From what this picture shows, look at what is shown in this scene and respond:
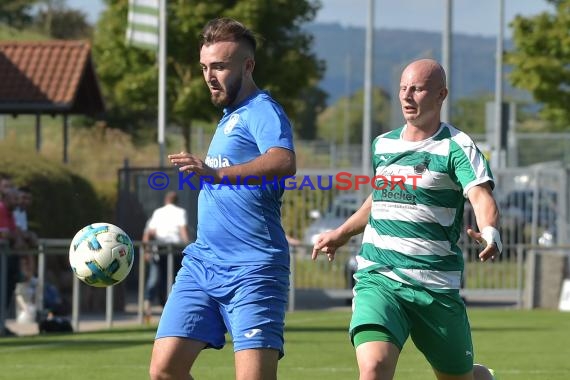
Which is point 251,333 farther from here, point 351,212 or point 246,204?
point 351,212

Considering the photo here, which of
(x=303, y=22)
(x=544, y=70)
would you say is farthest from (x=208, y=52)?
(x=303, y=22)

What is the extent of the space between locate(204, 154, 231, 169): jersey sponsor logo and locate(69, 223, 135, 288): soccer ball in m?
1.47

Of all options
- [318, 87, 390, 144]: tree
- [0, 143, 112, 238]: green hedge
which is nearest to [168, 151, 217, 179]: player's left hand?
[0, 143, 112, 238]: green hedge

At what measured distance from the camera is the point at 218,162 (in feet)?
24.7

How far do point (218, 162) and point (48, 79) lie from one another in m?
23.4

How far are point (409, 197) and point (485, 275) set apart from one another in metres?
18.7

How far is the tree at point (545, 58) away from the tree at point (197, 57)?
17.7 feet

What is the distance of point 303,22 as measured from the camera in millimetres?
37656

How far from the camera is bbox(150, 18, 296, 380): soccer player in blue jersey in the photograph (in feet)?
23.8

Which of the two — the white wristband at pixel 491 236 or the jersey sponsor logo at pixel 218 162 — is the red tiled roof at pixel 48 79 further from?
the white wristband at pixel 491 236

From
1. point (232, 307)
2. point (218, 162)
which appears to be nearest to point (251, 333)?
point (232, 307)

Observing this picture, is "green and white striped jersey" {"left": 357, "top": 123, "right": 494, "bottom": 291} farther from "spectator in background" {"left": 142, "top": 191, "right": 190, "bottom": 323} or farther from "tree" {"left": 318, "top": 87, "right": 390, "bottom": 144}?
"tree" {"left": 318, "top": 87, "right": 390, "bottom": 144}

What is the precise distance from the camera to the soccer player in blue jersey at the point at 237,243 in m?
7.27

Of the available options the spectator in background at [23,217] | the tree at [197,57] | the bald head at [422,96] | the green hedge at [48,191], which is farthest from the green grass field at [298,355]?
the tree at [197,57]
